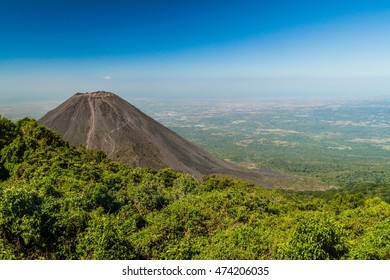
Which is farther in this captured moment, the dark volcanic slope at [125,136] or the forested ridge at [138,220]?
the dark volcanic slope at [125,136]

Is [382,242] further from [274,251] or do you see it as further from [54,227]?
[54,227]

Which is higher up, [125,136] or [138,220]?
[125,136]

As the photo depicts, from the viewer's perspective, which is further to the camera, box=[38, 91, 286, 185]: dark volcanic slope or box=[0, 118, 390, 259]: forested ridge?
box=[38, 91, 286, 185]: dark volcanic slope

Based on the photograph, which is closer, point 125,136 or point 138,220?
point 138,220
